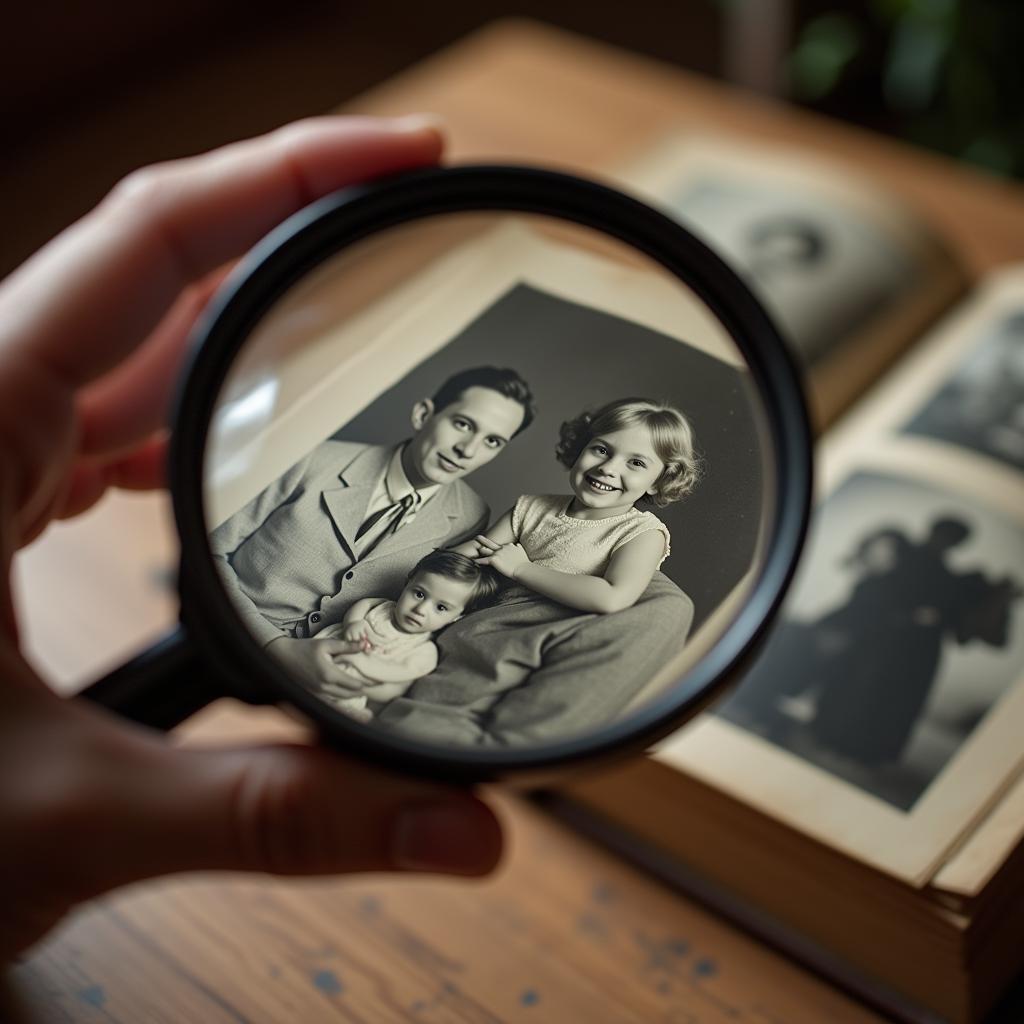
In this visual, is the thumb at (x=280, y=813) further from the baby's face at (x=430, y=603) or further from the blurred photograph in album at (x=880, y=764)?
the blurred photograph in album at (x=880, y=764)

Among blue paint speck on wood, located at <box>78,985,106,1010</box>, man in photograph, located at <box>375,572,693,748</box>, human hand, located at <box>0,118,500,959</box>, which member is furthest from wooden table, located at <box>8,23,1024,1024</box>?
man in photograph, located at <box>375,572,693,748</box>

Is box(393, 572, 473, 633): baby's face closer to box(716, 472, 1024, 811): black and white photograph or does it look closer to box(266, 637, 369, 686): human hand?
box(266, 637, 369, 686): human hand

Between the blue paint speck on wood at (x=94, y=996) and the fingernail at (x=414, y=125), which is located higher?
the fingernail at (x=414, y=125)

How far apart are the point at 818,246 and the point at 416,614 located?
0.61 m

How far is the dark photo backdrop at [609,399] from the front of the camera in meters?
0.54

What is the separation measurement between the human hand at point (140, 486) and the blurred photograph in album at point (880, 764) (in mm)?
162

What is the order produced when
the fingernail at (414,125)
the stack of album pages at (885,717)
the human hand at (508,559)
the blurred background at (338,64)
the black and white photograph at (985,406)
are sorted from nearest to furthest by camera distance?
1. the human hand at (508,559)
2. the stack of album pages at (885,717)
3. the fingernail at (414,125)
4. the black and white photograph at (985,406)
5. the blurred background at (338,64)

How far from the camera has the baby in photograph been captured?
52 cm

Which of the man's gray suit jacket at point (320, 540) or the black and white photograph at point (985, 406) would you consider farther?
the black and white photograph at point (985, 406)

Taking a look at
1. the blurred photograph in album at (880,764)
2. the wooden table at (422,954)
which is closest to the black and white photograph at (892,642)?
the blurred photograph in album at (880,764)

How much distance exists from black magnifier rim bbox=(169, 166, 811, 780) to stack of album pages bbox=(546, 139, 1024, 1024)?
0.15 meters

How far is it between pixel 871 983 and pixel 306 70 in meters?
2.06

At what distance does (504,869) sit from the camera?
2.40 ft

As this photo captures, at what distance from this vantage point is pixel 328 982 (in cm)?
67
